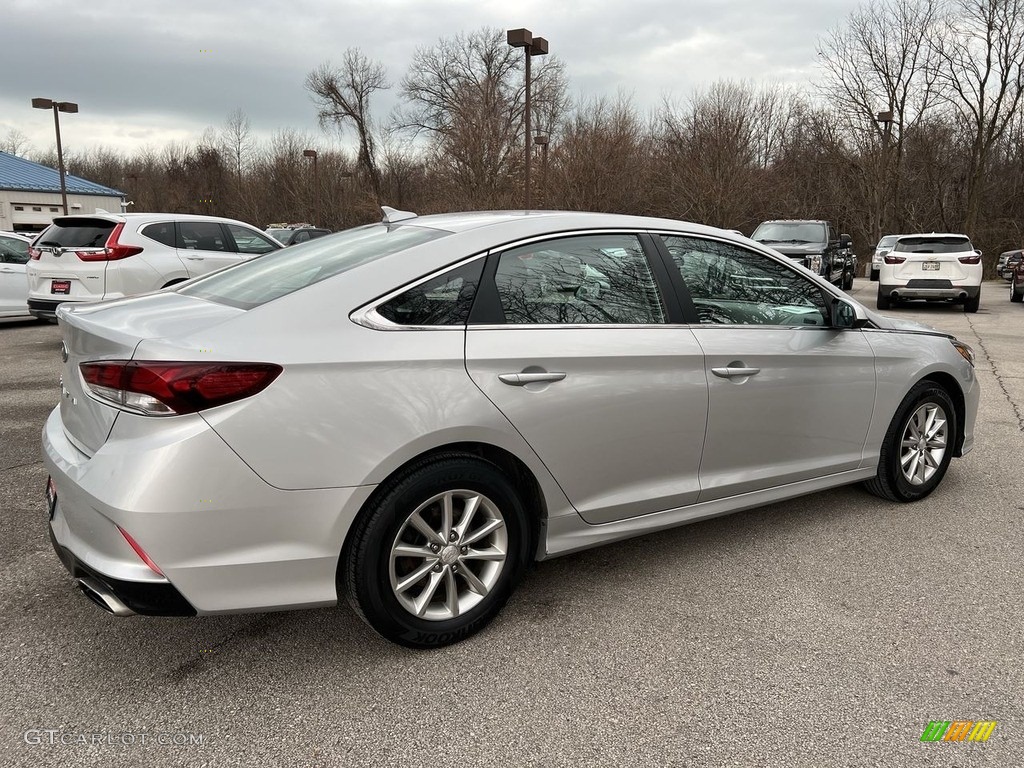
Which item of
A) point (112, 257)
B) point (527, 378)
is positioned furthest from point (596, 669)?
point (112, 257)

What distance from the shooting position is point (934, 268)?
589 inches

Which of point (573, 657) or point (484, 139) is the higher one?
point (484, 139)

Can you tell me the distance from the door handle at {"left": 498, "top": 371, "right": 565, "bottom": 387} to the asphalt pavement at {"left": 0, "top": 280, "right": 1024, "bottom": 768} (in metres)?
0.96

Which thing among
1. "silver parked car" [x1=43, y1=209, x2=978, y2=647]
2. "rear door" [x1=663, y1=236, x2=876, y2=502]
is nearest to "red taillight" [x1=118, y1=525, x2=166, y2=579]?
"silver parked car" [x1=43, y1=209, x2=978, y2=647]

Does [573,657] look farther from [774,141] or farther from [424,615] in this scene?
[774,141]

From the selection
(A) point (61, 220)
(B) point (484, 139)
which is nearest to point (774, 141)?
(B) point (484, 139)

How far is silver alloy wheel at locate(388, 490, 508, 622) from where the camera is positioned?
256cm

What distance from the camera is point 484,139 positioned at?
3119 centimetres

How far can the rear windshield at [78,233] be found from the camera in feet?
29.5

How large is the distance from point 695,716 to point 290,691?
4.25 feet

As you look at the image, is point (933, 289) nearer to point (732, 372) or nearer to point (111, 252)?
point (732, 372)

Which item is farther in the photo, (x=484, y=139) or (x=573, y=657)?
(x=484, y=139)

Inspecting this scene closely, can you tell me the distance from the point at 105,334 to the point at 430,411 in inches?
41.7

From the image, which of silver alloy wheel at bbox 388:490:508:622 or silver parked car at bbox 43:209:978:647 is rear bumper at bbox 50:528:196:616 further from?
silver alloy wheel at bbox 388:490:508:622
